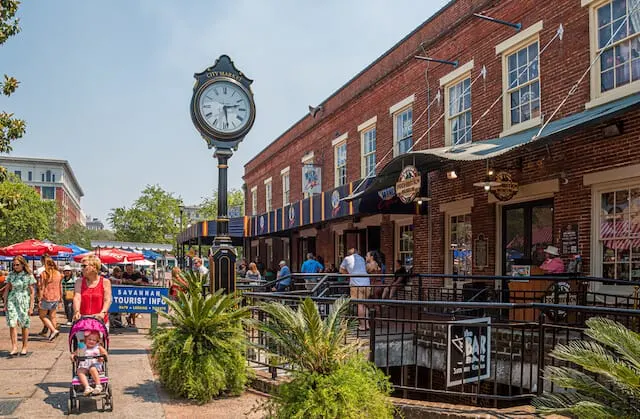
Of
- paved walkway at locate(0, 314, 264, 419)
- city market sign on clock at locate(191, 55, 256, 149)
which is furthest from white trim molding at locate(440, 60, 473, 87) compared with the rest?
paved walkway at locate(0, 314, 264, 419)

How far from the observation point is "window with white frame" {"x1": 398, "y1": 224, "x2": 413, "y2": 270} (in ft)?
57.7

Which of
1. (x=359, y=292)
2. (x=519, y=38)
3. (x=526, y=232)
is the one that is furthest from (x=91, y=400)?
(x=519, y=38)

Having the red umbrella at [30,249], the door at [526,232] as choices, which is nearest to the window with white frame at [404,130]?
the door at [526,232]

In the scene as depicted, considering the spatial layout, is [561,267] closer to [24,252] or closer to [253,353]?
A: [253,353]

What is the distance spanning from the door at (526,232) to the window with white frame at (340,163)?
9.87m

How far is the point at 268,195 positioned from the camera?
113 feet

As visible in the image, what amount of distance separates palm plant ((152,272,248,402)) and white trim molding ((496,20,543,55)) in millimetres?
8625

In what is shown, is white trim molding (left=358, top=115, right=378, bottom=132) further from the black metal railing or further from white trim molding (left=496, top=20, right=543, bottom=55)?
the black metal railing

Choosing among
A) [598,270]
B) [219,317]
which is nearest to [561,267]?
[598,270]

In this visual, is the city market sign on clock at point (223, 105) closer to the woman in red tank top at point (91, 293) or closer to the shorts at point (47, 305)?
the woman in red tank top at point (91, 293)

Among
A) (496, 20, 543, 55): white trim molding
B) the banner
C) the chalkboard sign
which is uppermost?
(496, 20, 543, 55): white trim molding

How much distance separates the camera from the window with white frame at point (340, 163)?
22547 millimetres

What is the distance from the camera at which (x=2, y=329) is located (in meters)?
13.4

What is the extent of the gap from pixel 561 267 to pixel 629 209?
4.97ft
